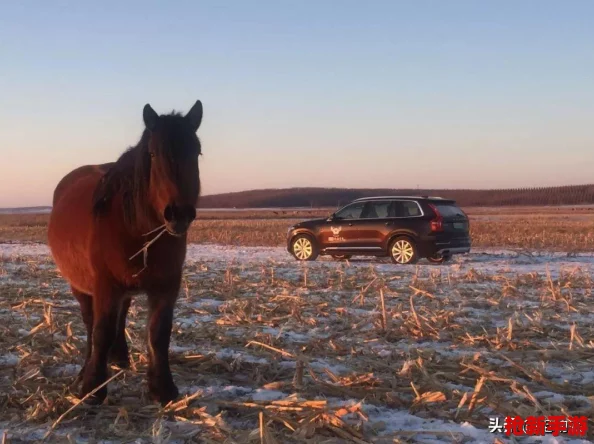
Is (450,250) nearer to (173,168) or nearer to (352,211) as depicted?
(352,211)

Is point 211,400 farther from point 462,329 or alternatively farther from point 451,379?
point 462,329

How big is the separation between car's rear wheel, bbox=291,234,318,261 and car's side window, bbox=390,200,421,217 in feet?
8.68

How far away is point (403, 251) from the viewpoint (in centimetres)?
1691

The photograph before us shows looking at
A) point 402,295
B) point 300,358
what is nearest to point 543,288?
point 402,295

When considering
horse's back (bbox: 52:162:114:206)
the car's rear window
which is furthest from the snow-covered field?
the car's rear window

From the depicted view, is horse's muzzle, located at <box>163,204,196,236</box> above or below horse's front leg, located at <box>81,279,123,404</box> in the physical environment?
above

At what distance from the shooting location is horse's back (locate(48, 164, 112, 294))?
5199mm

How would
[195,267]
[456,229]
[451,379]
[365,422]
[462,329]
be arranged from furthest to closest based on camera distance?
[456,229], [195,267], [462,329], [451,379], [365,422]

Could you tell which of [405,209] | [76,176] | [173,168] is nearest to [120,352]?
[76,176]

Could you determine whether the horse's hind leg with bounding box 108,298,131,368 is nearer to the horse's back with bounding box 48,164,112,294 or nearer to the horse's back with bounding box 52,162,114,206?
the horse's back with bounding box 48,164,112,294

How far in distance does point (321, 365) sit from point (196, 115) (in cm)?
269

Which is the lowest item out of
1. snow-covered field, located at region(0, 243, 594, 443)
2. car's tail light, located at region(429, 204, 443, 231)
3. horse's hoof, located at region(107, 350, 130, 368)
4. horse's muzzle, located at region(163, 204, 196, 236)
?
snow-covered field, located at region(0, 243, 594, 443)

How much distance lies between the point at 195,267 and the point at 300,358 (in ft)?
28.8

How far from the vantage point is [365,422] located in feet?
13.9
